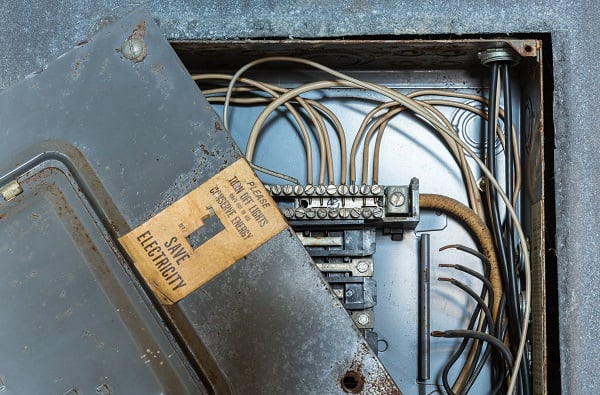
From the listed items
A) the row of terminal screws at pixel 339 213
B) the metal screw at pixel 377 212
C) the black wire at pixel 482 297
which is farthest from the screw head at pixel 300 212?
the black wire at pixel 482 297

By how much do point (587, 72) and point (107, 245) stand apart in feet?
2.37

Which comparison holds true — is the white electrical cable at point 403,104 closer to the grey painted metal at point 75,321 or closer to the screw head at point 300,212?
the screw head at point 300,212

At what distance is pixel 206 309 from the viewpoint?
0.72m

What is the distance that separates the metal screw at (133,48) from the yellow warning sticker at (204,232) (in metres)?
0.19

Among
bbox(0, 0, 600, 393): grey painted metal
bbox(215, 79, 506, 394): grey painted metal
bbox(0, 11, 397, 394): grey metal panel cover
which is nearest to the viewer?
bbox(0, 11, 397, 394): grey metal panel cover

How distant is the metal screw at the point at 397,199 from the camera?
92cm

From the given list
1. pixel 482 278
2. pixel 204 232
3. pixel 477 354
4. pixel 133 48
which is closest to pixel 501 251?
pixel 482 278

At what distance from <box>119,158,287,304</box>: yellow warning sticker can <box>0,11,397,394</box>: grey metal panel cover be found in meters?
0.01

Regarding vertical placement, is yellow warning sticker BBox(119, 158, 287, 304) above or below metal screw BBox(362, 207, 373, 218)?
above

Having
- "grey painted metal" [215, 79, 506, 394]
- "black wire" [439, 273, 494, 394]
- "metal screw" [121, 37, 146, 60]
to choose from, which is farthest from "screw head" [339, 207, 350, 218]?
"metal screw" [121, 37, 146, 60]

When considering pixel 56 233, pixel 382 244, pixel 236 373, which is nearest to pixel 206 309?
pixel 236 373

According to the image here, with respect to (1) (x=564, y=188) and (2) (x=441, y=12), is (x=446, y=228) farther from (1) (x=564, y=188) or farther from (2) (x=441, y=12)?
(2) (x=441, y=12)

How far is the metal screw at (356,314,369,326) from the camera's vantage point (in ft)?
2.98

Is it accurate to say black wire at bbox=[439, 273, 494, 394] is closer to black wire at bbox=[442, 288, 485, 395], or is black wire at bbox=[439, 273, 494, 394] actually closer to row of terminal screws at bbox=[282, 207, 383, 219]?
black wire at bbox=[442, 288, 485, 395]
